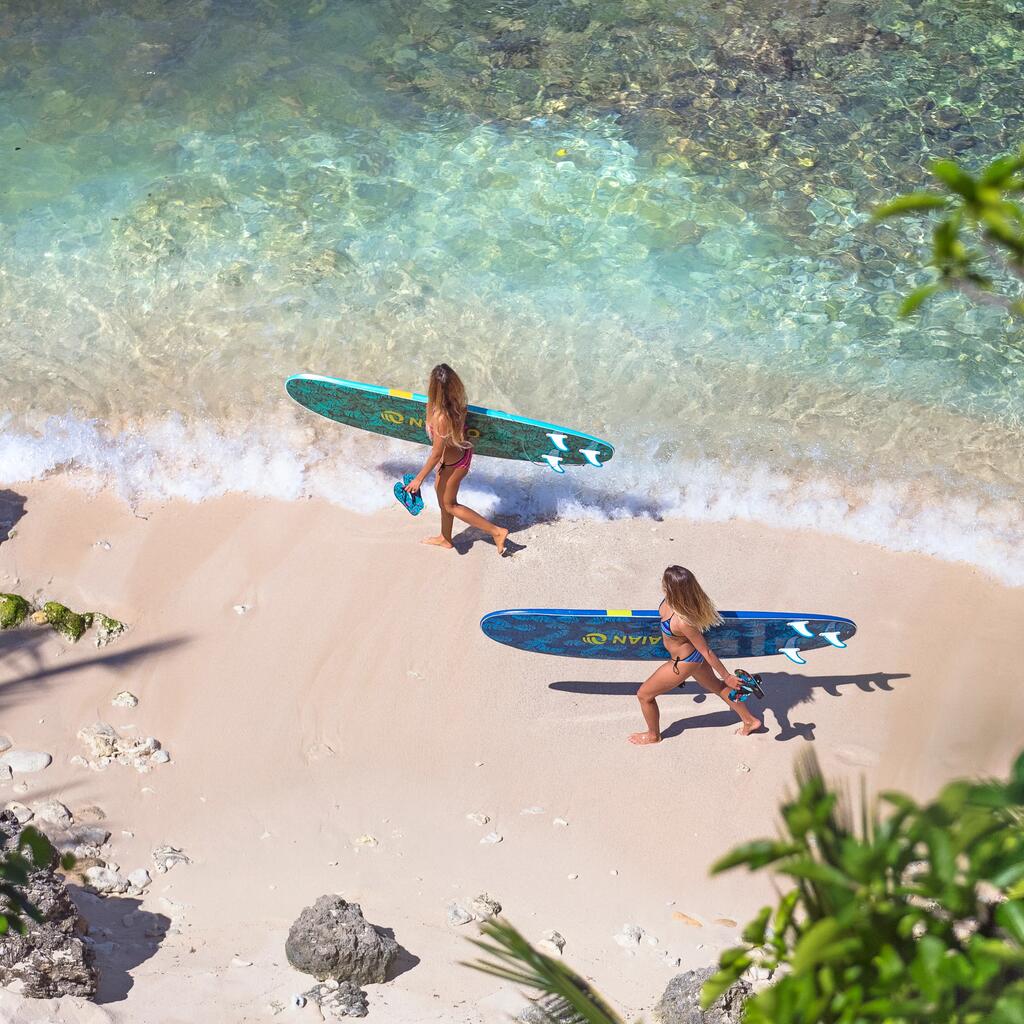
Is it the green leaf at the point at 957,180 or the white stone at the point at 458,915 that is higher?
the green leaf at the point at 957,180

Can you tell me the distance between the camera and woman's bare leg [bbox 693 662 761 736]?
641cm

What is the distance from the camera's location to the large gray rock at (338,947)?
5.11 m

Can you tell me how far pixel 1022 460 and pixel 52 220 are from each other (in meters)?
9.35

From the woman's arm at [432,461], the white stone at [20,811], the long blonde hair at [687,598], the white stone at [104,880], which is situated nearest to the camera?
the white stone at [104,880]

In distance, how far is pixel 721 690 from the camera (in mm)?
6500

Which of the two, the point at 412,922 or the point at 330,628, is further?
the point at 330,628

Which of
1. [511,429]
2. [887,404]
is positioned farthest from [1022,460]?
[511,429]

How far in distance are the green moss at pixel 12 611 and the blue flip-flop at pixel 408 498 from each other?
2.51 m

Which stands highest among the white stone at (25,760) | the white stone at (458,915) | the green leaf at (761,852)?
the green leaf at (761,852)

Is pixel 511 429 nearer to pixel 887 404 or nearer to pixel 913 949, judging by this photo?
pixel 887 404

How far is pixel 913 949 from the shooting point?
7.55ft

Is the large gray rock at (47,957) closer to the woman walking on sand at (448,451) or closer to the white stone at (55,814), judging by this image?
the white stone at (55,814)

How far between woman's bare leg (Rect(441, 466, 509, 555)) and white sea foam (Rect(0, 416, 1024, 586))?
0.57 metres

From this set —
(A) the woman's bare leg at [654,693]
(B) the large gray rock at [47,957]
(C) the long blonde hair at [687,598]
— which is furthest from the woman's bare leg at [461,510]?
(B) the large gray rock at [47,957]
